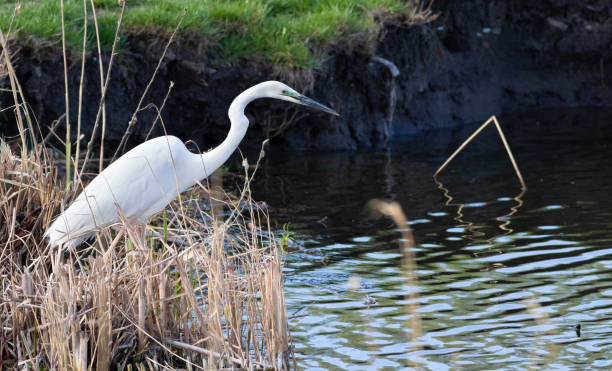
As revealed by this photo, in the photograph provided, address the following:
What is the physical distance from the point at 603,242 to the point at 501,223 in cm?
84

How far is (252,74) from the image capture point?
8570mm

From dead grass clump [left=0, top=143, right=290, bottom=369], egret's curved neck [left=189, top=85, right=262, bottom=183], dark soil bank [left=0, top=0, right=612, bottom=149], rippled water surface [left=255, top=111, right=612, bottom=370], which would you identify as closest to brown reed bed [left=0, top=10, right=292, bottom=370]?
dead grass clump [left=0, top=143, right=290, bottom=369]

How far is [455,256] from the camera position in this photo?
562cm

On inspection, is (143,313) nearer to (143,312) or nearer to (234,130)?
(143,312)

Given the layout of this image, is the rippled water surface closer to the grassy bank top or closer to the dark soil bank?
the dark soil bank

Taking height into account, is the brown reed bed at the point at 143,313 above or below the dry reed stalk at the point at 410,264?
above

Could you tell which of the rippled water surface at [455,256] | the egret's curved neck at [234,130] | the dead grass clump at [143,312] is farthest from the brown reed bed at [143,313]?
the egret's curved neck at [234,130]

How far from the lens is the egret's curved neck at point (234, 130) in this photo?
4621mm

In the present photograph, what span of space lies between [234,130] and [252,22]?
13.6 feet

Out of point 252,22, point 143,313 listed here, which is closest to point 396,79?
point 252,22

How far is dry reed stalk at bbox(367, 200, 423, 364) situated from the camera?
10.5 ft

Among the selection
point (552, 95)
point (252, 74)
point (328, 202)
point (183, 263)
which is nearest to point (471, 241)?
point (328, 202)

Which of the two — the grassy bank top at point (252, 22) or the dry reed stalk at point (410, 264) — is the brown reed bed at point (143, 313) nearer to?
the dry reed stalk at point (410, 264)

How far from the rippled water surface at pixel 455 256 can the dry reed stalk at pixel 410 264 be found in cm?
4
